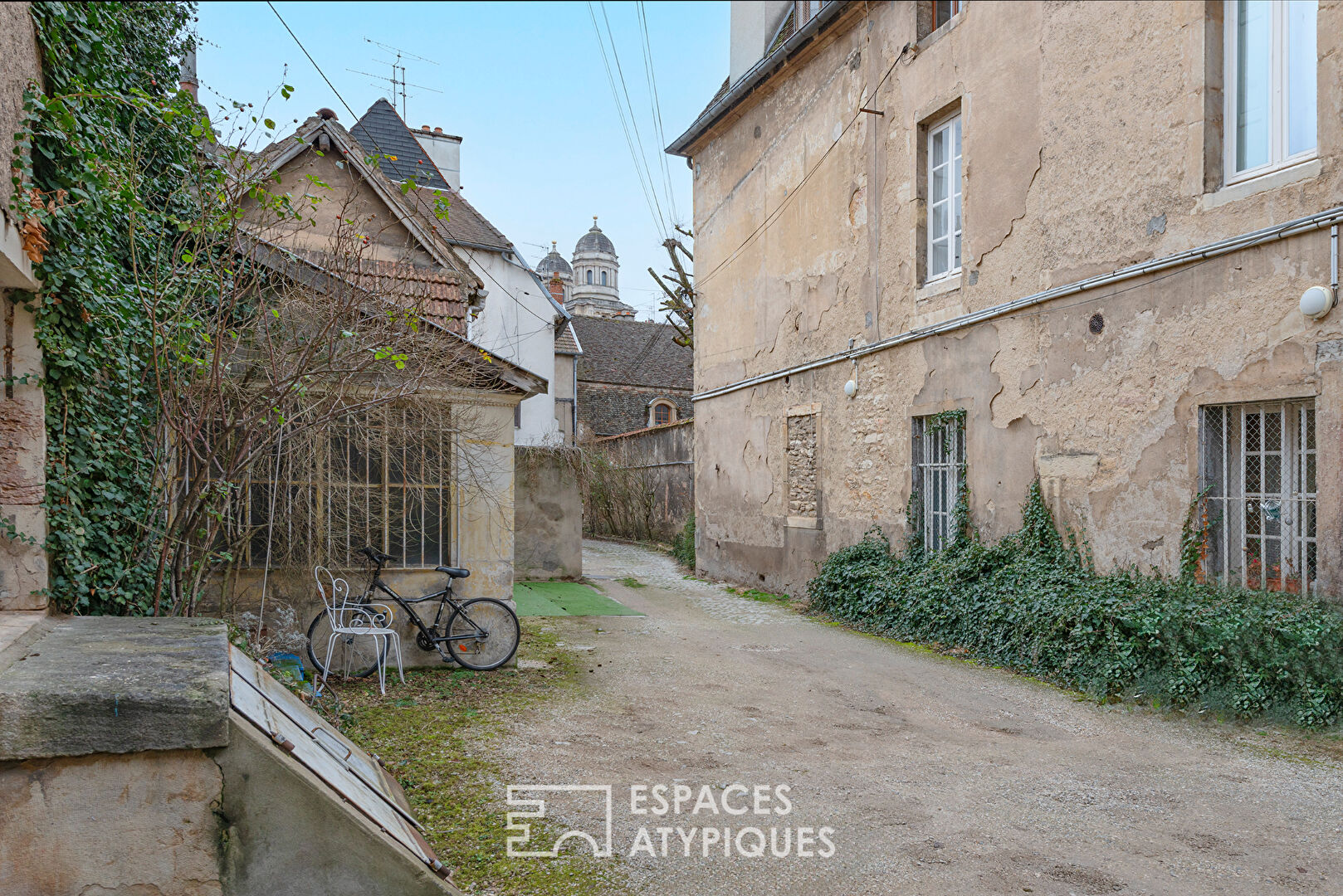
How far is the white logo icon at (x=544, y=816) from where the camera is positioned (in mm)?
3824

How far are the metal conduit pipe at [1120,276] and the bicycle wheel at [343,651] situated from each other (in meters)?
6.25

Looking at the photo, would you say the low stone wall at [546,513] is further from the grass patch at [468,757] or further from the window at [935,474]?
the window at [935,474]

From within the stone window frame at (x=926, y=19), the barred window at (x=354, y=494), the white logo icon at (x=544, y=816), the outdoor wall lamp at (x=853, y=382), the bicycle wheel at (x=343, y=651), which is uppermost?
the stone window frame at (x=926, y=19)

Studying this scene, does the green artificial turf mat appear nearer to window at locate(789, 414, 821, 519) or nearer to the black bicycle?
window at locate(789, 414, 821, 519)

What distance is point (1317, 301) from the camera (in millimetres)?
5809

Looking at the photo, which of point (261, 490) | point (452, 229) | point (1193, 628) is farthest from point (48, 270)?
point (452, 229)

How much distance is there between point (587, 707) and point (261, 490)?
9.91 ft

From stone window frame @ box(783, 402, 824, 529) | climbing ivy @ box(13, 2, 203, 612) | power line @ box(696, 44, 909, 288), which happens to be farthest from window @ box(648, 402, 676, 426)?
climbing ivy @ box(13, 2, 203, 612)

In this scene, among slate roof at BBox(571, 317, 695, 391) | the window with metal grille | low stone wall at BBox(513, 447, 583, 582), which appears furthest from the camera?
slate roof at BBox(571, 317, 695, 391)

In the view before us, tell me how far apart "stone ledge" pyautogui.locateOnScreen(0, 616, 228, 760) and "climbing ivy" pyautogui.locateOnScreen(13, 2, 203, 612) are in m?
1.82

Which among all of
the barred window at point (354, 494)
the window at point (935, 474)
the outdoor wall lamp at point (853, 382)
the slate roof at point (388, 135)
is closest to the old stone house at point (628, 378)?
the slate roof at point (388, 135)

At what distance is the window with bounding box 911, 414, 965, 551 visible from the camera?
9.41 metres

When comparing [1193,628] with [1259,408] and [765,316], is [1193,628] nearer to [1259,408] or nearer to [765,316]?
[1259,408]

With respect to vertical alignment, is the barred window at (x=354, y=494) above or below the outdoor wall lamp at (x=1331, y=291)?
below
